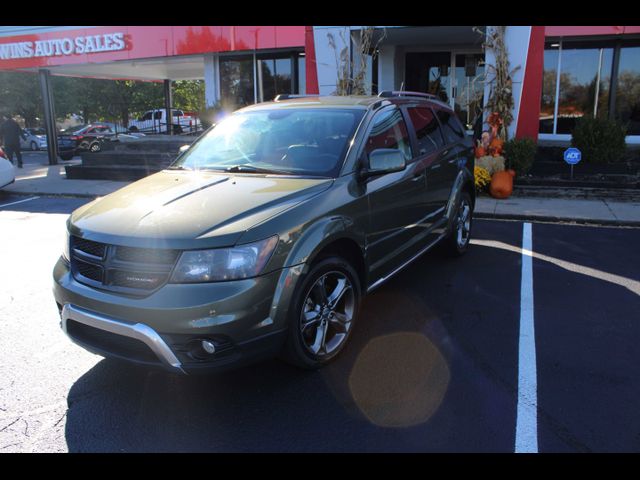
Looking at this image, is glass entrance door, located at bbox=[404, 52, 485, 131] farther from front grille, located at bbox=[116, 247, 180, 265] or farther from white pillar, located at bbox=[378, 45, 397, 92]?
front grille, located at bbox=[116, 247, 180, 265]

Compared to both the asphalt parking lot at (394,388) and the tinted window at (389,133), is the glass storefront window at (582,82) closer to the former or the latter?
the asphalt parking lot at (394,388)

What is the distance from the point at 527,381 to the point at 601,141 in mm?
8481

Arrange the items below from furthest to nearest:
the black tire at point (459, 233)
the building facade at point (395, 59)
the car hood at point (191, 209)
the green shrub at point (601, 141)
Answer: the building facade at point (395, 59)
the green shrub at point (601, 141)
the black tire at point (459, 233)
the car hood at point (191, 209)

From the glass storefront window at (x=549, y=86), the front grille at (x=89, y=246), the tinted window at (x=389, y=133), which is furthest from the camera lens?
the glass storefront window at (x=549, y=86)

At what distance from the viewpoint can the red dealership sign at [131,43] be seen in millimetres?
14242

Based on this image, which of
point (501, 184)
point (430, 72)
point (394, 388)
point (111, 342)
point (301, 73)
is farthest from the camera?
point (301, 73)

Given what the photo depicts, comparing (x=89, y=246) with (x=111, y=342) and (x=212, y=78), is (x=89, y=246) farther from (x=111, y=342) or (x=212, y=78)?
(x=212, y=78)

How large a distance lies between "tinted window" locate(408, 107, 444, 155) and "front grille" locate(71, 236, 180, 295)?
2.84 meters

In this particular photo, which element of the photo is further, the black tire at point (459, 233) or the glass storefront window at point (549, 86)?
the glass storefront window at point (549, 86)

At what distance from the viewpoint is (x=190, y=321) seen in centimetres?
278

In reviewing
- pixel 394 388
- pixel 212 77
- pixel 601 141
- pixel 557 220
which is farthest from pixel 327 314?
pixel 212 77

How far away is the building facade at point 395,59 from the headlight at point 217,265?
9.02 metres

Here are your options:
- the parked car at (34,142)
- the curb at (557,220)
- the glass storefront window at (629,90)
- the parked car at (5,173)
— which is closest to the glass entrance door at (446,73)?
the glass storefront window at (629,90)

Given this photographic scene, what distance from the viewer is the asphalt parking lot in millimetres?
2840
